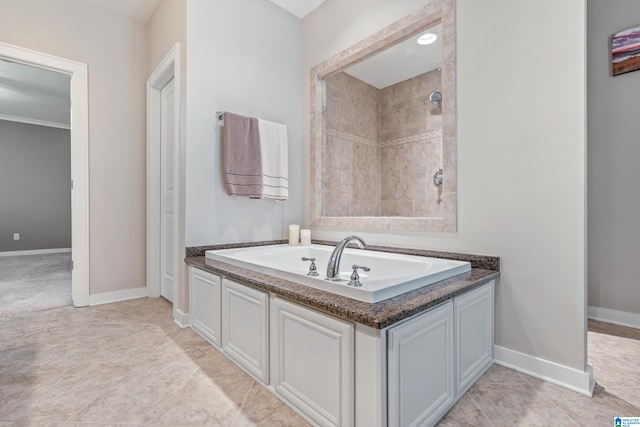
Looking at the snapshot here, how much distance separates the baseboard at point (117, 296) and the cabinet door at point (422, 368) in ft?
9.00

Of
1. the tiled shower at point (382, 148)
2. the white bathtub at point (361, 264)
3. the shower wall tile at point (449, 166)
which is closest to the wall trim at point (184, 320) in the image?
the white bathtub at point (361, 264)

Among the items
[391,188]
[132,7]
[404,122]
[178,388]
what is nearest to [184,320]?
[178,388]

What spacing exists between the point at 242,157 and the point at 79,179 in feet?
4.80

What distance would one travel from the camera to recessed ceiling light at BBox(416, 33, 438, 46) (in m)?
2.39

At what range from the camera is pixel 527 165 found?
1.59m

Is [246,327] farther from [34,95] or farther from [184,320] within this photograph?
[34,95]

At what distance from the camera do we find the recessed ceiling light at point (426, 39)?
2.39m

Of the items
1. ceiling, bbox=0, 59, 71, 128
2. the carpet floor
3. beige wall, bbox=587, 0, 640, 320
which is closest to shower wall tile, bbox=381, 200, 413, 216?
beige wall, bbox=587, 0, 640, 320

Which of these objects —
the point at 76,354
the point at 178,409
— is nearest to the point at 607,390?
the point at 178,409

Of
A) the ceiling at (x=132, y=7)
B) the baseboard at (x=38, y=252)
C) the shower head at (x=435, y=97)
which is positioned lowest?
the baseboard at (x=38, y=252)

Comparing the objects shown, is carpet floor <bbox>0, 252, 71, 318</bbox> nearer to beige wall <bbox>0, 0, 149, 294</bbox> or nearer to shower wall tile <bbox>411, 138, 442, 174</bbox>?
beige wall <bbox>0, 0, 149, 294</bbox>

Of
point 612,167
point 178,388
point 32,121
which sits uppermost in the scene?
point 32,121

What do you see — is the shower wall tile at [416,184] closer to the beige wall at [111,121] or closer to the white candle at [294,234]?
the white candle at [294,234]

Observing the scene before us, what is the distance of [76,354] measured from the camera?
175 centimetres
